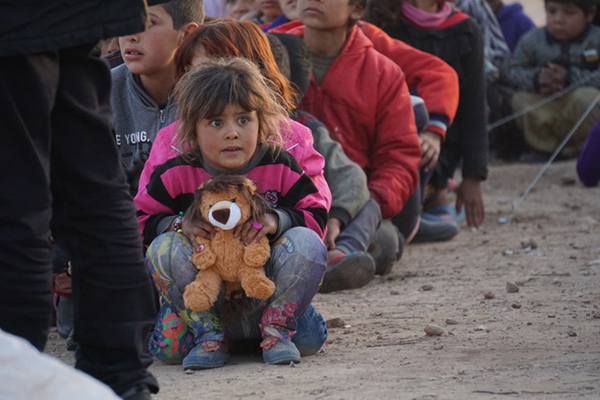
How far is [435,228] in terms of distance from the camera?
6.51 m

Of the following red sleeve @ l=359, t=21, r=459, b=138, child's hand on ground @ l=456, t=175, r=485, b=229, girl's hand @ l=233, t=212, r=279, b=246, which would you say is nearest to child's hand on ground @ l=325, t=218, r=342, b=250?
red sleeve @ l=359, t=21, r=459, b=138

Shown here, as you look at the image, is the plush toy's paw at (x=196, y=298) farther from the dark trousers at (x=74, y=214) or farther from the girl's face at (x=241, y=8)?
the girl's face at (x=241, y=8)

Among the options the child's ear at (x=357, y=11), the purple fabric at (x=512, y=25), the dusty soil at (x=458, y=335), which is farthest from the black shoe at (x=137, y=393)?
the purple fabric at (x=512, y=25)

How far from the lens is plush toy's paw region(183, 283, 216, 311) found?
335 centimetres

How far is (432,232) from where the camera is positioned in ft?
21.3

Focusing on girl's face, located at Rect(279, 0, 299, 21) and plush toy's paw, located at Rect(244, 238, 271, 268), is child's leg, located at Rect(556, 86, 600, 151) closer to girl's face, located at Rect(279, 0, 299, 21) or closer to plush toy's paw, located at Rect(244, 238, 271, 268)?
girl's face, located at Rect(279, 0, 299, 21)

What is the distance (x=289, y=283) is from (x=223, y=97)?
24.6 inches

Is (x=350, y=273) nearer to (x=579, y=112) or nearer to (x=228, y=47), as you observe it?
(x=228, y=47)

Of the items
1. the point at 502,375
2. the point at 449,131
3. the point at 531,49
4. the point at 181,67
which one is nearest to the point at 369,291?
the point at 181,67

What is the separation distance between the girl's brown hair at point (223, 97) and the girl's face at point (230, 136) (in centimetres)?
2

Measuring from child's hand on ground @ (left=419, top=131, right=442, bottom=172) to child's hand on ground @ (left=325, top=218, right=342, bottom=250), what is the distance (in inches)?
42.4

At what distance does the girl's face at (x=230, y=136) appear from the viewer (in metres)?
3.51

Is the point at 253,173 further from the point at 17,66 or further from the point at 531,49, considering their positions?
the point at 531,49

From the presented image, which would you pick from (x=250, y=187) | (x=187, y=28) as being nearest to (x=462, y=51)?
(x=187, y=28)
